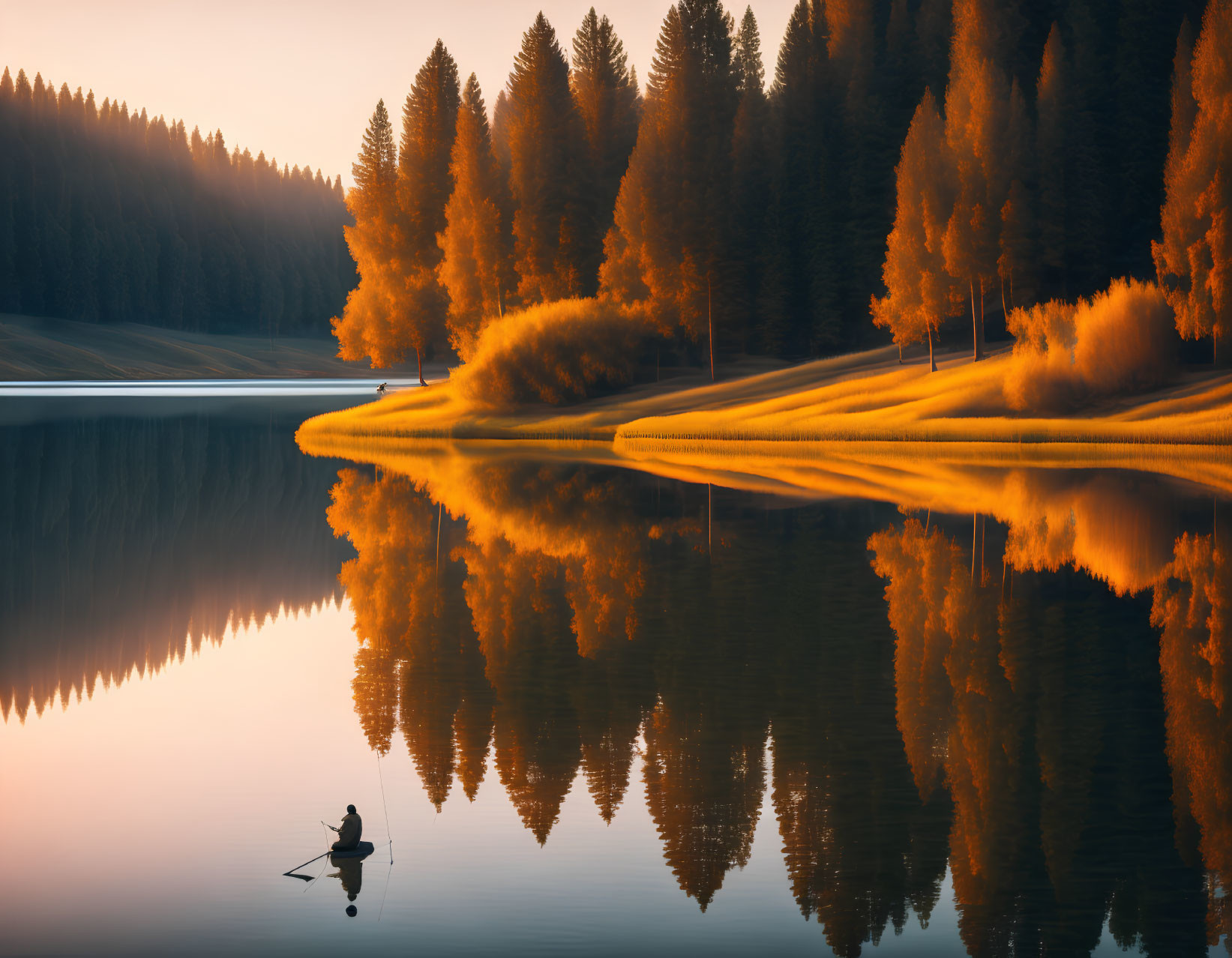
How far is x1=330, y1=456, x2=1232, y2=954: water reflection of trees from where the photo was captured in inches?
307

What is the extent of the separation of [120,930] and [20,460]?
1422 inches

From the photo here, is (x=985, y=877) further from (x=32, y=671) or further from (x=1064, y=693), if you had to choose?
(x=32, y=671)

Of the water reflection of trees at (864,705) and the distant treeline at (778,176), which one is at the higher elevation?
the distant treeline at (778,176)

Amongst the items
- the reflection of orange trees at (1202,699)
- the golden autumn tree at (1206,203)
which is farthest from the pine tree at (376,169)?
the reflection of orange trees at (1202,699)

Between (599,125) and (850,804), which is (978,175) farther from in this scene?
(850,804)

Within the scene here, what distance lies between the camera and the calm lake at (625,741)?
24.0 ft

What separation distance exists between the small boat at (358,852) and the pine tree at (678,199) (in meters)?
52.2

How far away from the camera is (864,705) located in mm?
11438

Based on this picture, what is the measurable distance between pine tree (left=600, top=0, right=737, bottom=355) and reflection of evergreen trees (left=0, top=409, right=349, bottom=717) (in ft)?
72.3

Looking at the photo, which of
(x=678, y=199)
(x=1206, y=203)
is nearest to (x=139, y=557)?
(x=1206, y=203)

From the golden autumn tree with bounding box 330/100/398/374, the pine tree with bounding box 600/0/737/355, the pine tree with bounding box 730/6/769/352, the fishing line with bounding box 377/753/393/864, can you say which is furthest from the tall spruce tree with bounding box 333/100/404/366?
the fishing line with bounding box 377/753/393/864

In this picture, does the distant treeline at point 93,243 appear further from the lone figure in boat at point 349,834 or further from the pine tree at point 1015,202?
the lone figure in boat at point 349,834

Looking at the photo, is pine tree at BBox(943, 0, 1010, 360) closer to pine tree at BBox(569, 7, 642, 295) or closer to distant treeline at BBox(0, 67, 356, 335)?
pine tree at BBox(569, 7, 642, 295)

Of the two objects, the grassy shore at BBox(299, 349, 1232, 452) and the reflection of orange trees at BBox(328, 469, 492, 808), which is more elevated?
the grassy shore at BBox(299, 349, 1232, 452)
